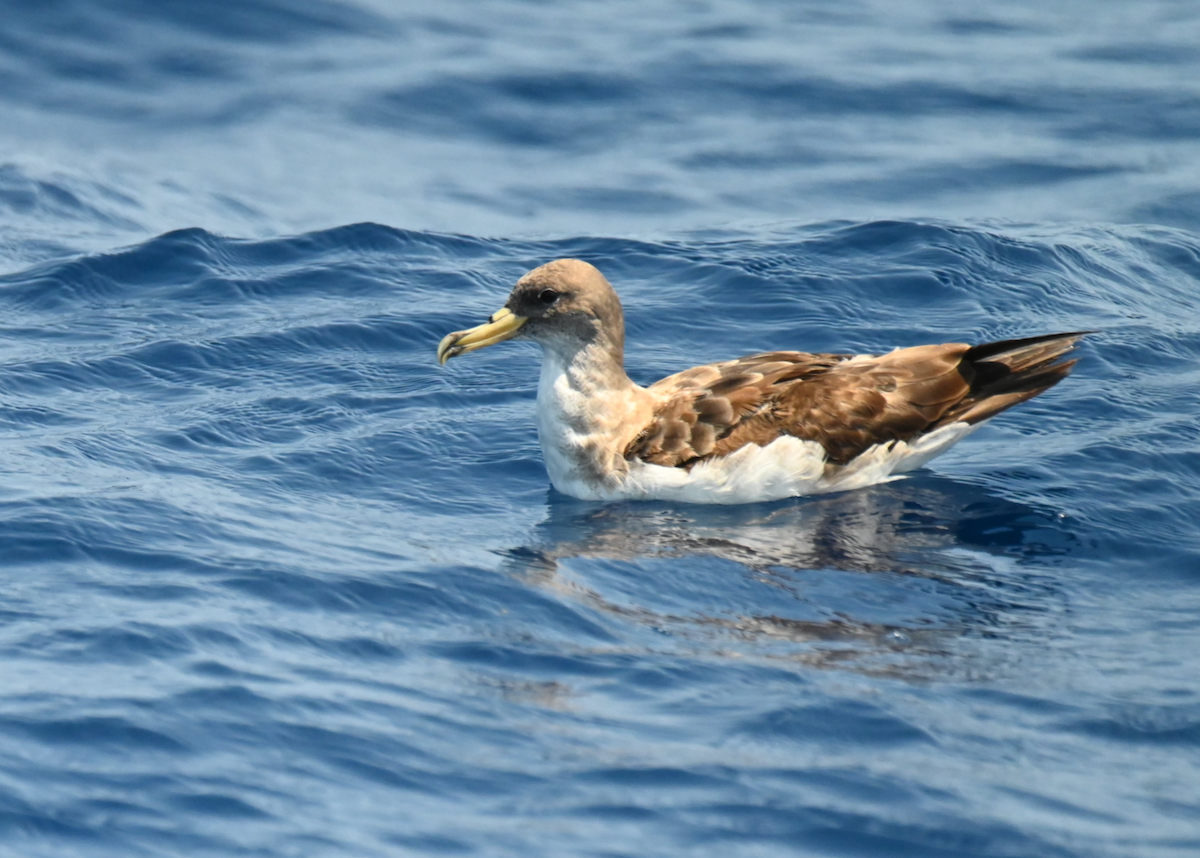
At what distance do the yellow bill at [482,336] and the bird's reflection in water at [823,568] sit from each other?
1.06 m

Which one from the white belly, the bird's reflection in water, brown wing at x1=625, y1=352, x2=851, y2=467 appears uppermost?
brown wing at x1=625, y1=352, x2=851, y2=467

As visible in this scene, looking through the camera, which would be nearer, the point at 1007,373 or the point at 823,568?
the point at 823,568

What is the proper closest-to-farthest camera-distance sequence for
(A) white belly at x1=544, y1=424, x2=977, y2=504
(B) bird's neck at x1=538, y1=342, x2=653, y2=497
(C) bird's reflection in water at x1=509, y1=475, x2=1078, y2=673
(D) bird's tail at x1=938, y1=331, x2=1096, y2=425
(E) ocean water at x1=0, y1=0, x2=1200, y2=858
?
(E) ocean water at x1=0, y1=0, x2=1200, y2=858 → (C) bird's reflection in water at x1=509, y1=475, x2=1078, y2=673 → (A) white belly at x1=544, y1=424, x2=977, y2=504 → (B) bird's neck at x1=538, y1=342, x2=653, y2=497 → (D) bird's tail at x1=938, y1=331, x2=1096, y2=425

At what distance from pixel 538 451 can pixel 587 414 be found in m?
0.87

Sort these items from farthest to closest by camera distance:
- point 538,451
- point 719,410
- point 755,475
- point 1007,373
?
1. point 538,451
2. point 1007,373
3. point 719,410
4. point 755,475

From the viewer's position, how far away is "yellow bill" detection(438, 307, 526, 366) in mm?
9109

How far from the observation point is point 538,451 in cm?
990

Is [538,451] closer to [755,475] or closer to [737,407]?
[737,407]

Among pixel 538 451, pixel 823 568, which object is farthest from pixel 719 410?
pixel 823 568

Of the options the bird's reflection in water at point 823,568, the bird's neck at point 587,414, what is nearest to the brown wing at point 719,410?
the bird's neck at point 587,414

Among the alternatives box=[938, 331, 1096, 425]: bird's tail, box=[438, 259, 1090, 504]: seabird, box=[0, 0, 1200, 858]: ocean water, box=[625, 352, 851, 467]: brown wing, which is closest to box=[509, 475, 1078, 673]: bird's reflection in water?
box=[0, 0, 1200, 858]: ocean water

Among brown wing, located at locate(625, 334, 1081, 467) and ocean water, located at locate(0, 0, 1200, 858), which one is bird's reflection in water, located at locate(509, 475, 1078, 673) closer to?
ocean water, located at locate(0, 0, 1200, 858)

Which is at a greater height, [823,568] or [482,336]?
[482,336]

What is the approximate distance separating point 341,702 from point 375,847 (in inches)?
40.2
